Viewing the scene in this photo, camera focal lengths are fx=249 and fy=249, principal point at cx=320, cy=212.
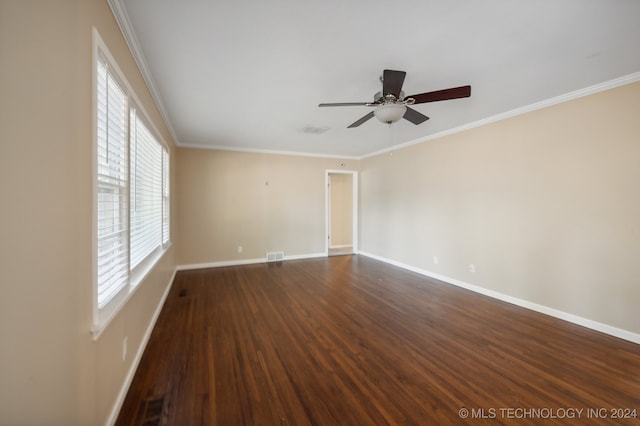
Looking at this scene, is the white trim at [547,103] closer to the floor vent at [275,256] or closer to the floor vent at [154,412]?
the floor vent at [275,256]

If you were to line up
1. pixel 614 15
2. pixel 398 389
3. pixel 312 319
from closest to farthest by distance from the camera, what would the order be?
pixel 614 15, pixel 398 389, pixel 312 319

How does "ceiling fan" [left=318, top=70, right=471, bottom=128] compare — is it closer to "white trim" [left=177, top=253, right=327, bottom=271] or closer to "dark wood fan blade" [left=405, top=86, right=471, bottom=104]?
"dark wood fan blade" [left=405, top=86, right=471, bottom=104]

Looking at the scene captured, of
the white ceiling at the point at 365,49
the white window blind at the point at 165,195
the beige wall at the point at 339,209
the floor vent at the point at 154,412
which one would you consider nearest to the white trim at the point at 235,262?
the white window blind at the point at 165,195

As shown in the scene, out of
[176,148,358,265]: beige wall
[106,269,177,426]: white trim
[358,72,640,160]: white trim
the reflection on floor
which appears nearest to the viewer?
[106,269,177,426]: white trim

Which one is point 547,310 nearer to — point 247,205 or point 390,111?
point 390,111

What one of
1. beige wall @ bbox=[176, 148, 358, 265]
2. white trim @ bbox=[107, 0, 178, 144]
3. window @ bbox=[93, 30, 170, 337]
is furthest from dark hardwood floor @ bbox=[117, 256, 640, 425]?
white trim @ bbox=[107, 0, 178, 144]

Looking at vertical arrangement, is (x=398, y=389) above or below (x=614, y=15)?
below

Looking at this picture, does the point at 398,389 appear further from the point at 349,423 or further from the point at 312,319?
the point at 312,319

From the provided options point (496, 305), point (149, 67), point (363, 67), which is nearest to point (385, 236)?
point (496, 305)

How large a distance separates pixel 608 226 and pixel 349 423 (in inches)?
126

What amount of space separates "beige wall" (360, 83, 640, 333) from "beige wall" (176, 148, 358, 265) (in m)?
2.57

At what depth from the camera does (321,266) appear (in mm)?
5266

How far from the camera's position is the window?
53.1 inches

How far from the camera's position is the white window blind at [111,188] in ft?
4.51
